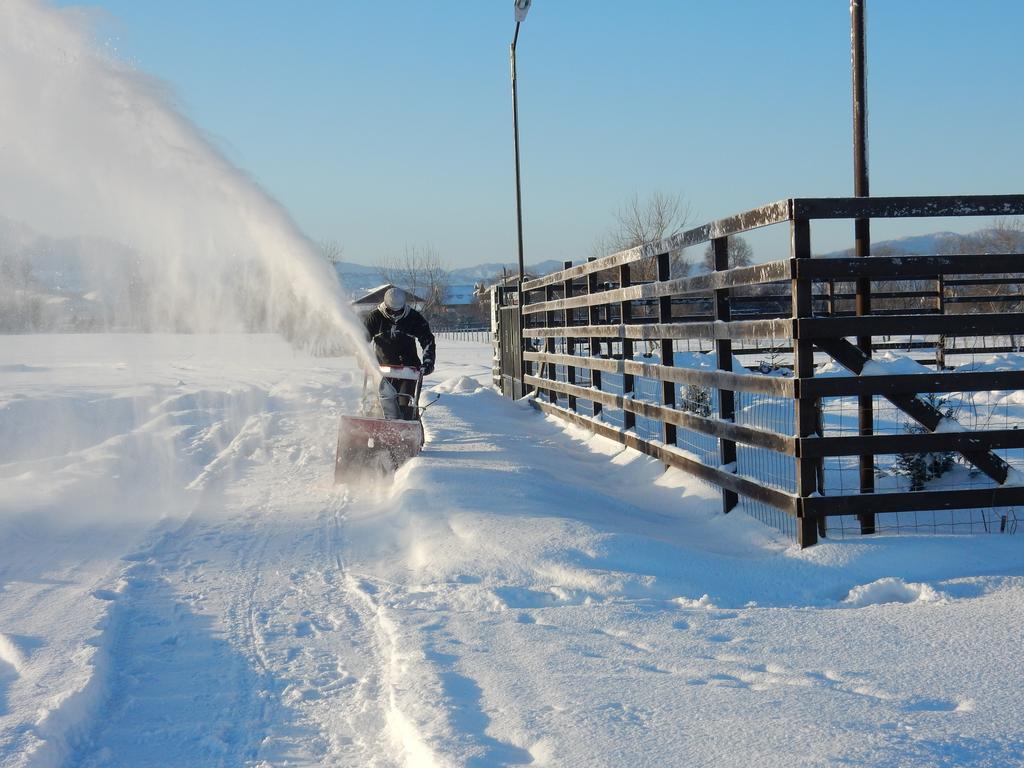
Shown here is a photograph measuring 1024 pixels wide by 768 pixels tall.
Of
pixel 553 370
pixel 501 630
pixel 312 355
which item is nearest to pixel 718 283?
pixel 501 630

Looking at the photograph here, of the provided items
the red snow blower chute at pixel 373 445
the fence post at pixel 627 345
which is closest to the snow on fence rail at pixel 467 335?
the fence post at pixel 627 345

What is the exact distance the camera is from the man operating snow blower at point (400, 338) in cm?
1048

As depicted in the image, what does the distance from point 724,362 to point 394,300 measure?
462 centimetres

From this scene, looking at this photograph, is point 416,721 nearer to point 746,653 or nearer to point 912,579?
point 746,653

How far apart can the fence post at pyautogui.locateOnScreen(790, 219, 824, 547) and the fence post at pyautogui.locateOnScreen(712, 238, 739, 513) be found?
1.08 metres

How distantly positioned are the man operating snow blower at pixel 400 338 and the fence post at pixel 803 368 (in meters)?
5.31

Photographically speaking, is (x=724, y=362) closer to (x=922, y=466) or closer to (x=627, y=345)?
(x=922, y=466)

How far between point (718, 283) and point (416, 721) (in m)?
4.24

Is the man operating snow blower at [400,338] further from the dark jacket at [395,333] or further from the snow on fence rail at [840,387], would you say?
the snow on fence rail at [840,387]

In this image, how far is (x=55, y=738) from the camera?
3543 mm

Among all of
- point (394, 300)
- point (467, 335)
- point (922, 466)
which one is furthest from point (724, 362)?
point (467, 335)

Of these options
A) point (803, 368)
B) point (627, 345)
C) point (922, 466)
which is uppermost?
point (627, 345)

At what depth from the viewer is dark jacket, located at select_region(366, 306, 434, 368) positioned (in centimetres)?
1088

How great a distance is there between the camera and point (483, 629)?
15.3 feet
